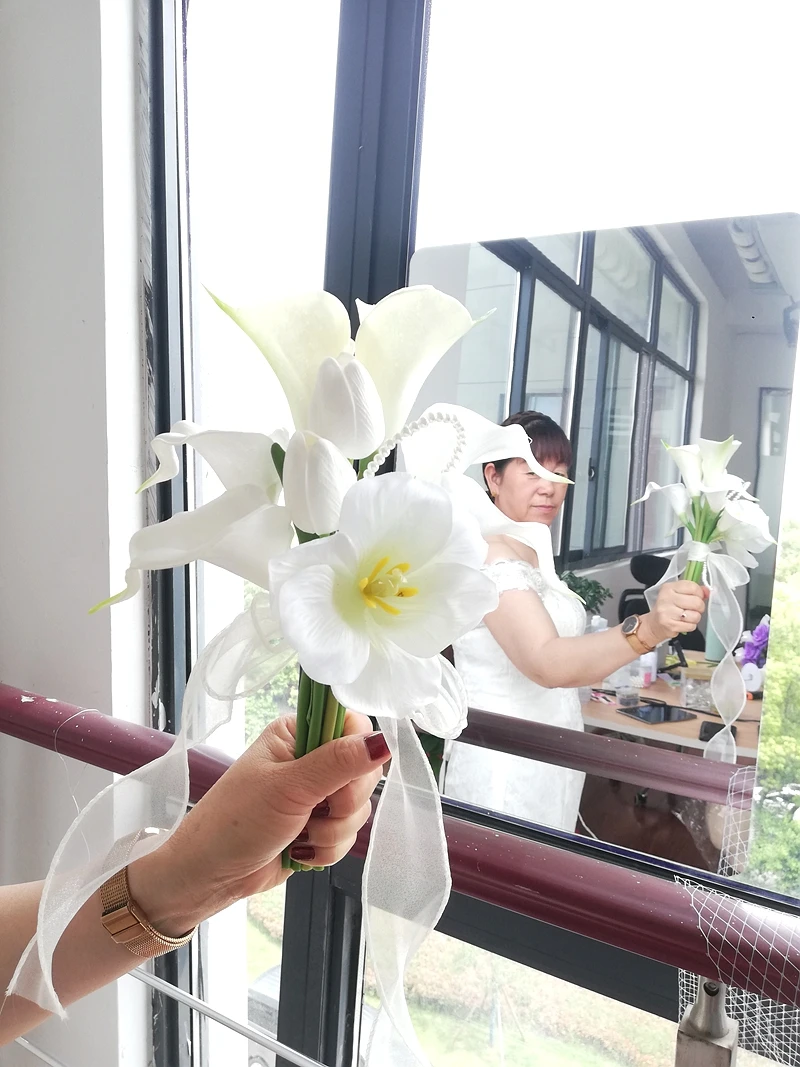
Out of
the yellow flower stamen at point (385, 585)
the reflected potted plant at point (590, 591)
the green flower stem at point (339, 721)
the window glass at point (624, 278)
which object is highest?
the window glass at point (624, 278)

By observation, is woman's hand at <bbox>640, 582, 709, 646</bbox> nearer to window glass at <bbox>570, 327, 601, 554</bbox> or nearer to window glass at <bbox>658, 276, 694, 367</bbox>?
window glass at <bbox>570, 327, 601, 554</bbox>

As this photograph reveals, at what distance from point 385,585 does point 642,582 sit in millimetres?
653

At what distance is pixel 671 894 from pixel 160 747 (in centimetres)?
71

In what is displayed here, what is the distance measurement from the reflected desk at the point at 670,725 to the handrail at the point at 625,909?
25 centimetres

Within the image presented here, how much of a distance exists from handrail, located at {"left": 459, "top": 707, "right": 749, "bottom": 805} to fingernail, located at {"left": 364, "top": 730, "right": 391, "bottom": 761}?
61 cm

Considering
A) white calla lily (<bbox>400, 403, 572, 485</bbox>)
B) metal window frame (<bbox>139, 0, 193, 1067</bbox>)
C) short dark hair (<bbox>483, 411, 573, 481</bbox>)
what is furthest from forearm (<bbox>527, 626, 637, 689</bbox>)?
metal window frame (<bbox>139, 0, 193, 1067</bbox>)

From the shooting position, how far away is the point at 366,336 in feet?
1.65

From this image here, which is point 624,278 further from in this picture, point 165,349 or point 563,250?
point 165,349

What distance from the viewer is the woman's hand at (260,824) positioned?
509 millimetres

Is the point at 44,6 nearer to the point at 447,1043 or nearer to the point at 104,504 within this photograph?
the point at 104,504

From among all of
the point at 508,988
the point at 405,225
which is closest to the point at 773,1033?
the point at 508,988

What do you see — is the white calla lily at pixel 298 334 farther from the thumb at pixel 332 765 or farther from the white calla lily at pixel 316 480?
the thumb at pixel 332 765

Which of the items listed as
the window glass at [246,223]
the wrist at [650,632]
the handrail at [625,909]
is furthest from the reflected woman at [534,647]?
the window glass at [246,223]

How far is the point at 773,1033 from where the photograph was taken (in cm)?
70
